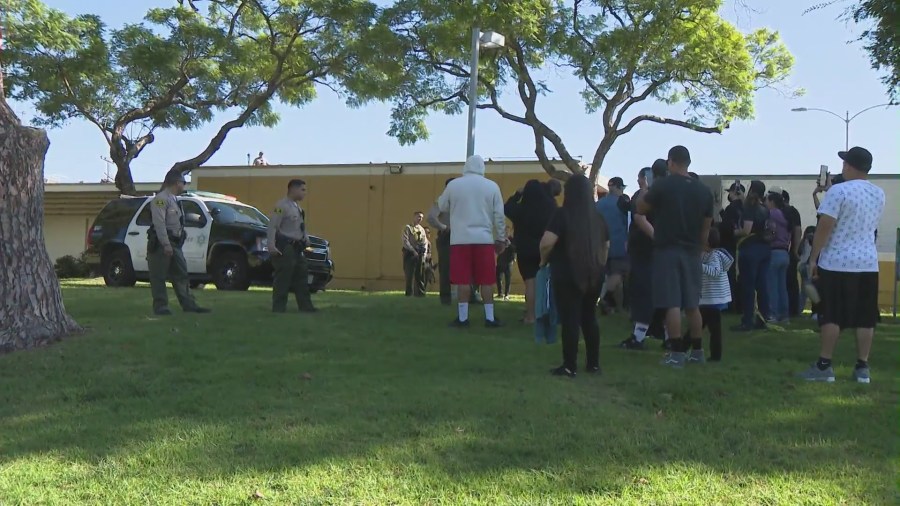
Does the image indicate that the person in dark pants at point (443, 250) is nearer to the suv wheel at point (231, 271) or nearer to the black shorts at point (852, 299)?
the suv wheel at point (231, 271)

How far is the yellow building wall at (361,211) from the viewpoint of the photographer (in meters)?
24.3

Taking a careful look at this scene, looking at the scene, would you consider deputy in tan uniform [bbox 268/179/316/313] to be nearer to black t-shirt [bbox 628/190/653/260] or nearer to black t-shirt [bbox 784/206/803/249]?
black t-shirt [bbox 628/190/653/260]

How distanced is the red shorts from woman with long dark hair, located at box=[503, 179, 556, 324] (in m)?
0.46

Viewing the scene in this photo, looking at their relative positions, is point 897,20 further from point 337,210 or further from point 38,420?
point 337,210

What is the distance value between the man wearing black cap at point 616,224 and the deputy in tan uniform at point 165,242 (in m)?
4.73

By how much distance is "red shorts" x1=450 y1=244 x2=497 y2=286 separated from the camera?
28.4ft

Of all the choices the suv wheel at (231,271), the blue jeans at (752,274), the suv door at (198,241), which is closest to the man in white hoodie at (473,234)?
the blue jeans at (752,274)

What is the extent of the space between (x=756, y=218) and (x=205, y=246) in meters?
10.1

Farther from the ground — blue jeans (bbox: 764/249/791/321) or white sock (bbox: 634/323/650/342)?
blue jeans (bbox: 764/249/791/321)

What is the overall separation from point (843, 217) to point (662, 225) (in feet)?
4.12

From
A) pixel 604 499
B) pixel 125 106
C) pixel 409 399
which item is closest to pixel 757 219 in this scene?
pixel 409 399

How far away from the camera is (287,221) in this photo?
970 cm

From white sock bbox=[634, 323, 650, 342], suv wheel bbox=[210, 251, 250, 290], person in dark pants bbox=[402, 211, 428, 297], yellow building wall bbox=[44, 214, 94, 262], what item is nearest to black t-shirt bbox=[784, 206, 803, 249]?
white sock bbox=[634, 323, 650, 342]

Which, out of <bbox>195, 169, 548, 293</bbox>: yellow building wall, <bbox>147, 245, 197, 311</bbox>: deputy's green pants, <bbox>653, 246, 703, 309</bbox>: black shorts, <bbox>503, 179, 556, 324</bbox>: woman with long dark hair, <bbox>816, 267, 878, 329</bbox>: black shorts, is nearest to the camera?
<bbox>816, 267, 878, 329</bbox>: black shorts
